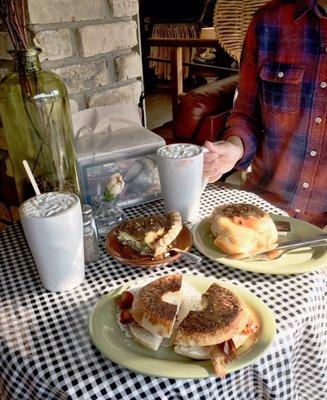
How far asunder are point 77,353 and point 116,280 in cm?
20

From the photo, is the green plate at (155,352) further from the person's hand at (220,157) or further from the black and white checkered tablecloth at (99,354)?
the person's hand at (220,157)

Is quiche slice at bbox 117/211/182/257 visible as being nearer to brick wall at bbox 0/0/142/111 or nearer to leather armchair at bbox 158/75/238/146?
brick wall at bbox 0/0/142/111

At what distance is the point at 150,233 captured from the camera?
34.6 inches

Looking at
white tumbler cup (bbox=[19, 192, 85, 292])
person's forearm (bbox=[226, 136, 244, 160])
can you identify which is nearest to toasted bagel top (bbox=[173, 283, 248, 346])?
white tumbler cup (bbox=[19, 192, 85, 292])

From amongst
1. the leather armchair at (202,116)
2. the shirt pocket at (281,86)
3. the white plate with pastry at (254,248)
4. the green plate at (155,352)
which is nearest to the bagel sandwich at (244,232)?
the white plate with pastry at (254,248)

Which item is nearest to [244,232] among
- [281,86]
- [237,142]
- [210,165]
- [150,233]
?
[150,233]

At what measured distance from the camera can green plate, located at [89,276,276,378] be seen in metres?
0.62

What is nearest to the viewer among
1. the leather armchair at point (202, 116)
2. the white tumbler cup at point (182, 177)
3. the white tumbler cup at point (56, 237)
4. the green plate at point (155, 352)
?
the green plate at point (155, 352)

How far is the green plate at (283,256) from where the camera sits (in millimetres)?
827

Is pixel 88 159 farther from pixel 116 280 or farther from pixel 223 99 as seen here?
pixel 223 99

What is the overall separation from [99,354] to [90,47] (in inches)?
38.8

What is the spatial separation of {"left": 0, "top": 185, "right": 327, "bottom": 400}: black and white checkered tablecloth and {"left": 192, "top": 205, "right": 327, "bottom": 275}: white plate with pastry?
0.06 ft

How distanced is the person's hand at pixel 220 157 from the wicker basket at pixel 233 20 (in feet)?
4.14

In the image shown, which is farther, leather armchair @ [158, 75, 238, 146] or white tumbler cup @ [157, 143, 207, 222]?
leather armchair @ [158, 75, 238, 146]
